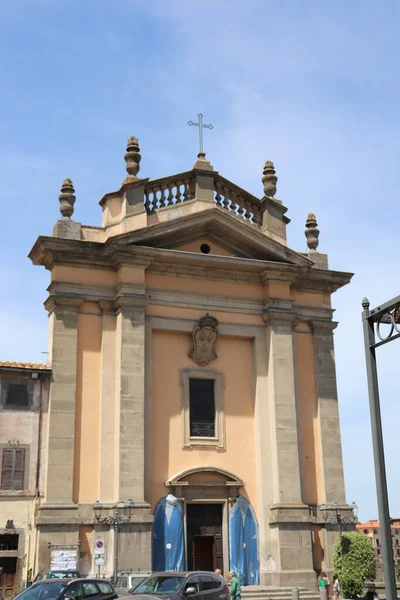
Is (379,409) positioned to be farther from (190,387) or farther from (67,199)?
(67,199)

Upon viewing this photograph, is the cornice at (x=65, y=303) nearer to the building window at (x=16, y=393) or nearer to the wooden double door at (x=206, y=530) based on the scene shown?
the building window at (x=16, y=393)

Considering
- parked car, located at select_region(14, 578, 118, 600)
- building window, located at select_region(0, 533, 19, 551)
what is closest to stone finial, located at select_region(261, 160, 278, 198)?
building window, located at select_region(0, 533, 19, 551)

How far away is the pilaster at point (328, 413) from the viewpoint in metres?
26.9

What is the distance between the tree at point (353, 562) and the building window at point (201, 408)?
5.37m

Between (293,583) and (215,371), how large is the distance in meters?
7.11

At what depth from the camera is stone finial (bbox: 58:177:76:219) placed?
26.4m

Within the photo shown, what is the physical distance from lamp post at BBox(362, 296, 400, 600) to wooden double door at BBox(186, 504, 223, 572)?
1338 cm

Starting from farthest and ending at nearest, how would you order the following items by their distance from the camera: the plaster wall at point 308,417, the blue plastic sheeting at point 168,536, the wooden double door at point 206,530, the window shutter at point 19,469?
the plaster wall at point 308,417, the wooden double door at point 206,530, the blue plastic sheeting at point 168,536, the window shutter at point 19,469

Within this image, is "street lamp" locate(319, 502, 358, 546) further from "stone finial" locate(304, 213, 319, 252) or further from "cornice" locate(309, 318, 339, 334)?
"stone finial" locate(304, 213, 319, 252)

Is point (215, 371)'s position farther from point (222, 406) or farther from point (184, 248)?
point (184, 248)

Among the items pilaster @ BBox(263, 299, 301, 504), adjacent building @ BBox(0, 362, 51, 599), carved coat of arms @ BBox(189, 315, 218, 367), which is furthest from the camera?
carved coat of arms @ BBox(189, 315, 218, 367)

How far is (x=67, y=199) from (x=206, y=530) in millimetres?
11697

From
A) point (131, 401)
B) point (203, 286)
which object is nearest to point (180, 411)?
point (131, 401)

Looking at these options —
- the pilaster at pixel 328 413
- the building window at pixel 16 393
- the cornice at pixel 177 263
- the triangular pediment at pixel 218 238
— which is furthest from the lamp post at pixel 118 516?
the triangular pediment at pixel 218 238
